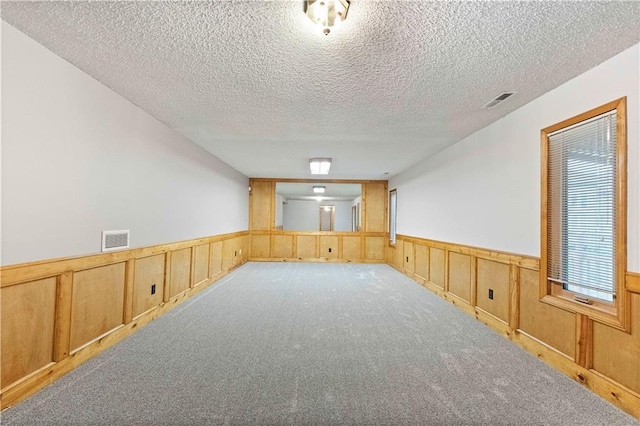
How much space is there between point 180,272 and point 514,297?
402cm

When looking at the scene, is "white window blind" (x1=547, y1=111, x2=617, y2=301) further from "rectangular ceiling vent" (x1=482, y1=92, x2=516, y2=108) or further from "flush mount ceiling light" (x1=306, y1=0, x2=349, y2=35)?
"flush mount ceiling light" (x1=306, y1=0, x2=349, y2=35)

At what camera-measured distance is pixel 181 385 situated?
6.39 ft

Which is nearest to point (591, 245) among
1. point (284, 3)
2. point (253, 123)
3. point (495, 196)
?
point (495, 196)

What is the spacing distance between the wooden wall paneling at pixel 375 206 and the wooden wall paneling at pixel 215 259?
400 cm

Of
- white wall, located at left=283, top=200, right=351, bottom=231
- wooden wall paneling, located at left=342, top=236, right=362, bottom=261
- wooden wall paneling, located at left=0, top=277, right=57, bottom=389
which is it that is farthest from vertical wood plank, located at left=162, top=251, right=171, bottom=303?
white wall, located at left=283, top=200, right=351, bottom=231

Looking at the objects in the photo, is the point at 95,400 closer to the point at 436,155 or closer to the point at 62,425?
the point at 62,425

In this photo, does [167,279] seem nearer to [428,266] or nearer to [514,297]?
[514,297]

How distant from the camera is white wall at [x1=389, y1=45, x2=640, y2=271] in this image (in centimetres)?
179

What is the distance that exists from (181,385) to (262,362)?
59 cm

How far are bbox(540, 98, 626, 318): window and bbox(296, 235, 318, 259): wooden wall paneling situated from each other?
5.76 meters

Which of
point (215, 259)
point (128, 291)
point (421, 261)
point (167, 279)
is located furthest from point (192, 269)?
point (421, 261)

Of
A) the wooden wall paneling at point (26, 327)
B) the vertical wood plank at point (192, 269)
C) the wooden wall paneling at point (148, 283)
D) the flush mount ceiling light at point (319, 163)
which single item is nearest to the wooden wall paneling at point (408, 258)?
the flush mount ceiling light at point (319, 163)

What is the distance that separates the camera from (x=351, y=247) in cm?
779

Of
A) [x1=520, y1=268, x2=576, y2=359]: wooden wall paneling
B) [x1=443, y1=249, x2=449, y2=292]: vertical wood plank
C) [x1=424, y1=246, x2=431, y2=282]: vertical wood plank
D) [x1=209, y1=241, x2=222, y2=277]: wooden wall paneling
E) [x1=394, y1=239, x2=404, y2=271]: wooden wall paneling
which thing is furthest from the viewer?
[x1=394, y1=239, x2=404, y2=271]: wooden wall paneling
